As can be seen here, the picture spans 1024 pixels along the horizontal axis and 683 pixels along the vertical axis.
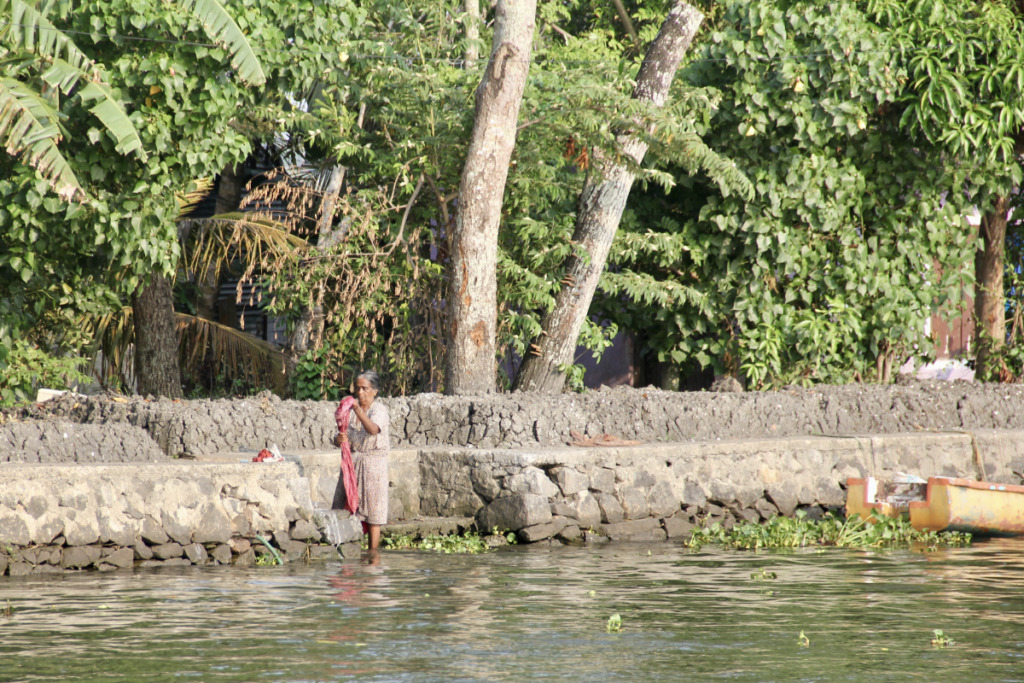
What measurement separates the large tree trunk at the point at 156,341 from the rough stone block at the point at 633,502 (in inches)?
220

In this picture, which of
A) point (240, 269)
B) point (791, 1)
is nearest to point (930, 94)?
point (791, 1)

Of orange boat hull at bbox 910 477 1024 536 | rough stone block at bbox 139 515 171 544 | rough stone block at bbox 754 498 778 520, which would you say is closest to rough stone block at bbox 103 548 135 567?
rough stone block at bbox 139 515 171 544

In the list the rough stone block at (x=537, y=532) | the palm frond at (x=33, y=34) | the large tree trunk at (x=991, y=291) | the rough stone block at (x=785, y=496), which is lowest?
the rough stone block at (x=537, y=532)

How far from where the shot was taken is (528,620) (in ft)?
23.2

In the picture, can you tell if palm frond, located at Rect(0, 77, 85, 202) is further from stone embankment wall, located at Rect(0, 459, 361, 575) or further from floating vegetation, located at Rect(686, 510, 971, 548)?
Answer: floating vegetation, located at Rect(686, 510, 971, 548)

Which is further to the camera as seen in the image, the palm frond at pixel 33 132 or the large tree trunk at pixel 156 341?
the large tree trunk at pixel 156 341

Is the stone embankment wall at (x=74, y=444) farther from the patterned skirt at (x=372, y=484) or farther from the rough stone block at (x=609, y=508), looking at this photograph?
the rough stone block at (x=609, y=508)

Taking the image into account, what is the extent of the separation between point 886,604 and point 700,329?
6793mm

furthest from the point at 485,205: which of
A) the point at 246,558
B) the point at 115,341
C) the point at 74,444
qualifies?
the point at 115,341

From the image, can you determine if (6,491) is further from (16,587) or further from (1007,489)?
(1007,489)

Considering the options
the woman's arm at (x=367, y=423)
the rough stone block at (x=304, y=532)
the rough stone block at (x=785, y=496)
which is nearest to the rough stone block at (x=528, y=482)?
the woman's arm at (x=367, y=423)

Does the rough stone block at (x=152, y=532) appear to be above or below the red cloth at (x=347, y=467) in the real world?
below

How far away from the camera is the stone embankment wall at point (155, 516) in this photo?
8.54 m

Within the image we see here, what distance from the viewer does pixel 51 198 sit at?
403 inches
